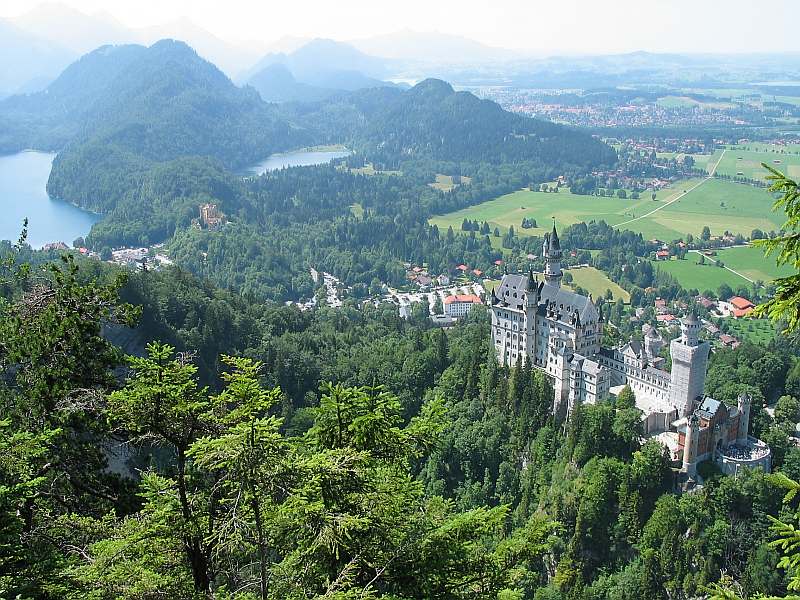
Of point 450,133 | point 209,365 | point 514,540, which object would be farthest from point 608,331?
point 450,133

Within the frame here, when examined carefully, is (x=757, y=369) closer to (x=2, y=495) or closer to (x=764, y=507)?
(x=764, y=507)

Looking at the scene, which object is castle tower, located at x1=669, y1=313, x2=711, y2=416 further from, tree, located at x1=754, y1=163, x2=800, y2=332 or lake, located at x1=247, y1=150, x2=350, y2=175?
lake, located at x1=247, y1=150, x2=350, y2=175

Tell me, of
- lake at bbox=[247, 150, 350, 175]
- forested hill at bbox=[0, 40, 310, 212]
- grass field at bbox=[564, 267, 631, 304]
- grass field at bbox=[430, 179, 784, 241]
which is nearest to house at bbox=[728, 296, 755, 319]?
grass field at bbox=[564, 267, 631, 304]

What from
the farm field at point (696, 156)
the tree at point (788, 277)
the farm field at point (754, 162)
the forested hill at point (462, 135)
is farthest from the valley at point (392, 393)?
the forested hill at point (462, 135)

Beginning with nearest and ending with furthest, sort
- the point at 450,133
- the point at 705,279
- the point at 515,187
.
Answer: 1. the point at 705,279
2. the point at 515,187
3. the point at 450,133

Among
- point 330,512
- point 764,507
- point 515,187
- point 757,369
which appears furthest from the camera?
point 515,187

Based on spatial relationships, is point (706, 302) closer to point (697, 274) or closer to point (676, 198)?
point (697, 274)
